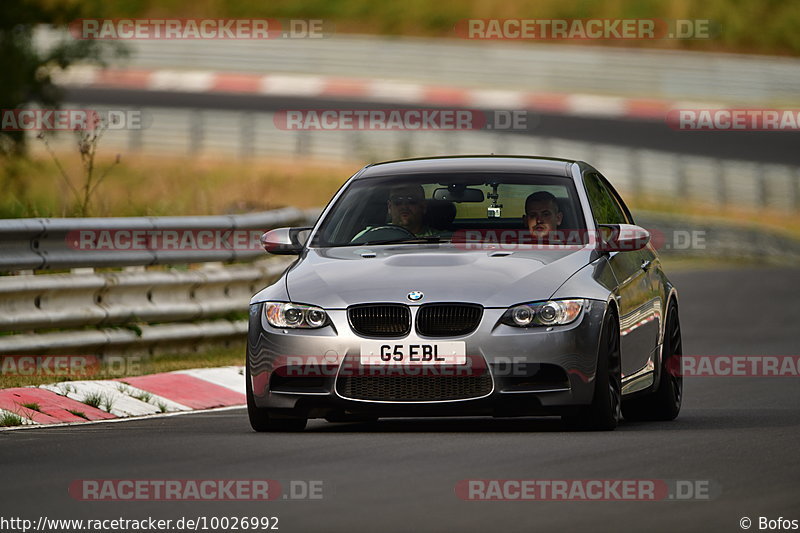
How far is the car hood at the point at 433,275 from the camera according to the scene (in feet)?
32.3

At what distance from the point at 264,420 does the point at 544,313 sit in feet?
5.46

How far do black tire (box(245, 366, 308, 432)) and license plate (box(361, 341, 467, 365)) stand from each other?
2.46 feet

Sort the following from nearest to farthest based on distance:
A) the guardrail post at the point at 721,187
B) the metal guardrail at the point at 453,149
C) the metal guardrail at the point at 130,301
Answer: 1. the metal guardrail at the point at 130,301
2. the metal guardrail at the point at 453,149
3. the guardrail post at the point at 721,187

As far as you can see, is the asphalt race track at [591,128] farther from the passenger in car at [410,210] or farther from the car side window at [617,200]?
the passenger in car at [410,210]

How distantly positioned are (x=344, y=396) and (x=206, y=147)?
27.9 meters

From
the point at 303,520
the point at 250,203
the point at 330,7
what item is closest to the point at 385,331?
the point at 303,520

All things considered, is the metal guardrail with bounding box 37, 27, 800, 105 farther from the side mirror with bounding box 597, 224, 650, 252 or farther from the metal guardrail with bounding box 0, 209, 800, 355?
the side mirror with bounding box 597, 224, 650, 252

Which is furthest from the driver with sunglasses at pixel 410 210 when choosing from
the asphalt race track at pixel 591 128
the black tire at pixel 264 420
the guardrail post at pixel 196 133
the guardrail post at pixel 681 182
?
the asphalt race track at pixel 591 128

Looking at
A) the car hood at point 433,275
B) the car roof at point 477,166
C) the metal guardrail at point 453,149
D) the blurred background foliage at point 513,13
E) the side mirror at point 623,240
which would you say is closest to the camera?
the car hood at point 433,275

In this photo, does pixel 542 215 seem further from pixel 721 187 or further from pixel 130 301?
pixel 721 187

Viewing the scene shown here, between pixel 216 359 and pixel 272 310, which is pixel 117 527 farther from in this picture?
pixel 216 359

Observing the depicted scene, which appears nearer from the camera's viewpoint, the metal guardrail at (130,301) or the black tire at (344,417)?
the black tire at (344,417)

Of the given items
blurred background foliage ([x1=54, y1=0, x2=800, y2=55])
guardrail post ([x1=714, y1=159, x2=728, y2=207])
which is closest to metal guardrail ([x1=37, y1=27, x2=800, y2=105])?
blurred background foliage ([x1=54, y1=0, x2=800, y2=55])

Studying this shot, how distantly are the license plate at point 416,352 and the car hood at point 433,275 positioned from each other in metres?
0.24
